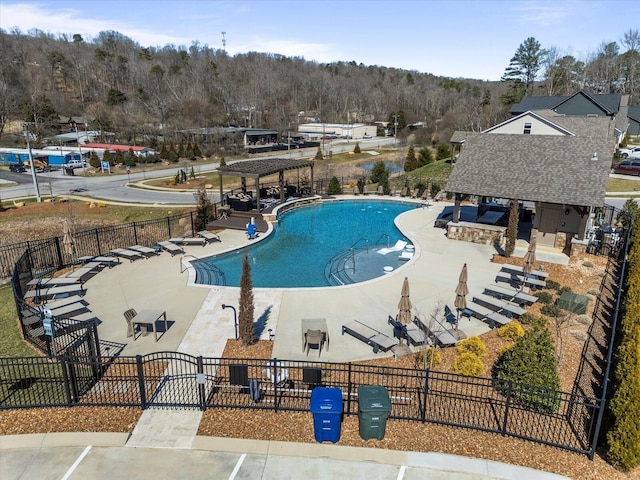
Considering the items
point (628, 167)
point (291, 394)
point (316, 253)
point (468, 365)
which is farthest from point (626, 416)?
point (628, 167)

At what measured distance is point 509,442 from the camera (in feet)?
31.4

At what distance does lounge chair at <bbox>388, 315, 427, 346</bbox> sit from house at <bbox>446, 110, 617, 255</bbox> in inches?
489

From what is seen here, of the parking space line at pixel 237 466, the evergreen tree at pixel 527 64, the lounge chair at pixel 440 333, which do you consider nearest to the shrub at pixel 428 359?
the lounge chair at pixel 440 333

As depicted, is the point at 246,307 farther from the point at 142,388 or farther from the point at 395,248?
the point at 395,248

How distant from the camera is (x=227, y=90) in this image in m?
103

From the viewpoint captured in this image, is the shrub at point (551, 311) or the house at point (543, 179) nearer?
the shrub at point (551, 311)

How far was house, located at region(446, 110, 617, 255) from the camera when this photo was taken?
22.3m

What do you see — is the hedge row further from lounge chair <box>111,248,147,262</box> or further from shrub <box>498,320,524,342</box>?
lounge chair <box>111,248,147,262</box>

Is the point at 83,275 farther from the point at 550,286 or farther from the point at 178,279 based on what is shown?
the point at 550,286

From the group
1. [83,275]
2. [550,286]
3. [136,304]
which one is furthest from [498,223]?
[83,275]

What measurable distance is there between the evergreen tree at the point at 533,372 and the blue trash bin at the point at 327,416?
4.07 m

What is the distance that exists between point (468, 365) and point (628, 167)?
4284cm

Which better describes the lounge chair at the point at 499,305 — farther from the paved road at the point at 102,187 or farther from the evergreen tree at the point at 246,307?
the paved road at the point at 102,187

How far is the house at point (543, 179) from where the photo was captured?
73.1ft
